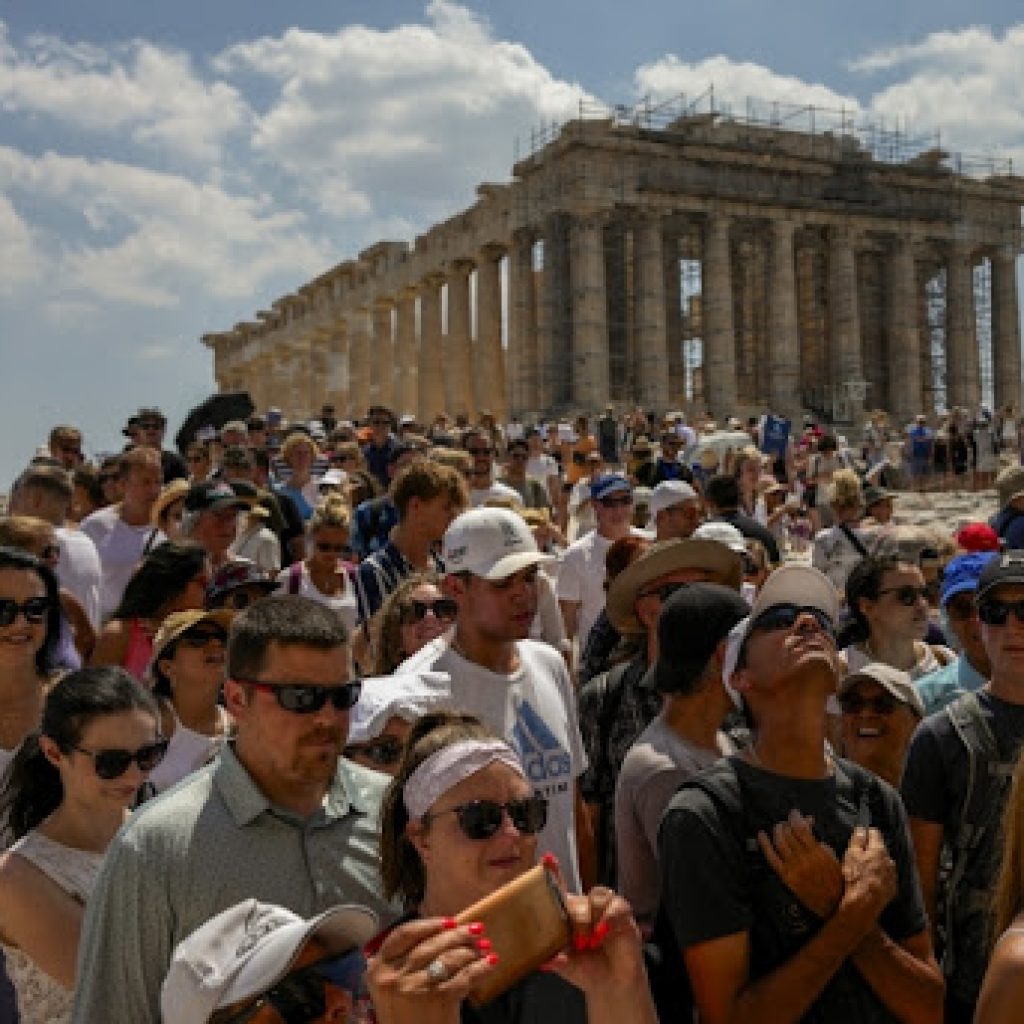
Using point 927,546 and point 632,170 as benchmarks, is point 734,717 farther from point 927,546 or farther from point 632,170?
point 632,170

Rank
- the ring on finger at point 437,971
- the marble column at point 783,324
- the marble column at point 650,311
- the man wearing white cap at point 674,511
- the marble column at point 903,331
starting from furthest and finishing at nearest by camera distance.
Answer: the marble column at point 903,331
the marble column at point 783,324
the marble column at point 650,311
the man wearing white cap at point 674,511
the ring on finger at point 437,971

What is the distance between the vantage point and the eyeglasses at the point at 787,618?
423 cm

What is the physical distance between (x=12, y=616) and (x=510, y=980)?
3.43 meters

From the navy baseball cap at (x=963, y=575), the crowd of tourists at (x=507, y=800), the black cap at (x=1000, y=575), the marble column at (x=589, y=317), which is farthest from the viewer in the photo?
the marble column at (x=589, y=317)

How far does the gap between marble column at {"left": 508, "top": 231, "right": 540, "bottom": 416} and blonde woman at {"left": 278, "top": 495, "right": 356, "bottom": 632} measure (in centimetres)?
3327

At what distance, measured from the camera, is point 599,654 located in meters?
6.84

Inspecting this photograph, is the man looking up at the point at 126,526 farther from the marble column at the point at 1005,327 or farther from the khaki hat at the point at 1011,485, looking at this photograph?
the marble column at the point at 1005,327

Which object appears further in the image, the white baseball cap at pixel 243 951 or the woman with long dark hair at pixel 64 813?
the woman with long dark hair at pixel 64 813

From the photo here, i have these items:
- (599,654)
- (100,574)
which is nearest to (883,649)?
(599,654)

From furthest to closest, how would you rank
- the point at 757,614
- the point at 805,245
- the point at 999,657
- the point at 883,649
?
the point at 805,245 → the point at 883,649 → the point at 999,657 → the point at 757,614

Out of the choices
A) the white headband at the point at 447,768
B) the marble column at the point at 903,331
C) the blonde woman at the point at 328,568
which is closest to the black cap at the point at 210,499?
the blonde woman at the point at 328,568

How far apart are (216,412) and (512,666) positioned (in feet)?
56.4

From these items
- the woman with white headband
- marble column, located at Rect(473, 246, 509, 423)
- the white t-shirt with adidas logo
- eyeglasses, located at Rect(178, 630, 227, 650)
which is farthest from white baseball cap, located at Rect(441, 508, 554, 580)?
marble column, located at Rect(473, 246, 509, 423)

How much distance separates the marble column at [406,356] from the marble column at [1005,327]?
19.1 meters
